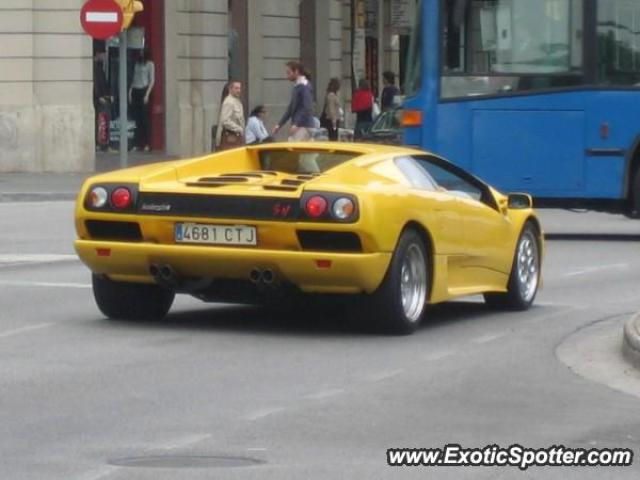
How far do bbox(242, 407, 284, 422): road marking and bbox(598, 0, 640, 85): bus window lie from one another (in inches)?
526

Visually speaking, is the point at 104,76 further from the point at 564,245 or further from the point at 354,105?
the point at 564,245

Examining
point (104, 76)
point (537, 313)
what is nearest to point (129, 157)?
point (104, 76)

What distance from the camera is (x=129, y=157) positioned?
123 ft

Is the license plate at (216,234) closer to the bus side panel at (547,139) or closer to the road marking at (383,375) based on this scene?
the road marking at (383,375)

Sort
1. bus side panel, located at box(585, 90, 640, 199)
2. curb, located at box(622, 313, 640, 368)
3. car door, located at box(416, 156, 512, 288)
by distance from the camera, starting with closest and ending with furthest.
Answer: curb, located at box(622, 313, 640, 368) → car door, located at box(416, 156, 512, 288) → bus side panel, located at box(585, 90, 640, 199)

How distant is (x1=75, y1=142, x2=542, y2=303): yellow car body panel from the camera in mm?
12234

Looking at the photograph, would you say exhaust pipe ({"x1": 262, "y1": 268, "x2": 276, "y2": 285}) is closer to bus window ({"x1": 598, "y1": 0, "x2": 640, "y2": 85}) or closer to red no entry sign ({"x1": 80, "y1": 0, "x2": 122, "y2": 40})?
bus window ({"x1": 598, "y1": 0, "x2": 640, "y2": 85})

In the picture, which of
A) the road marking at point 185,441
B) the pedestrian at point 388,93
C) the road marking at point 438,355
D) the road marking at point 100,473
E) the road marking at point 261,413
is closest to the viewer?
the road marking at point 100,473

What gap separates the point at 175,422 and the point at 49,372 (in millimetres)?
1842

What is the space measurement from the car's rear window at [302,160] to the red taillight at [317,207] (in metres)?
1.07

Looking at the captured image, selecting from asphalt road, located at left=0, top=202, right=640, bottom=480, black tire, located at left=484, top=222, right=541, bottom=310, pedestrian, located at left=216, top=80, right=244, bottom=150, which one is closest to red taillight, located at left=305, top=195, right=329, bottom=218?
asphalt road, located at left=0, top=202, right=640, bottom=480

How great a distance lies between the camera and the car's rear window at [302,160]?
13.4m

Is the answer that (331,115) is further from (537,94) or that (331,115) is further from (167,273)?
(167,273)

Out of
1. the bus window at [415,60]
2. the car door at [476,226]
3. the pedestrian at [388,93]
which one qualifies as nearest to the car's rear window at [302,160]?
the car door at [476,226]
